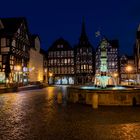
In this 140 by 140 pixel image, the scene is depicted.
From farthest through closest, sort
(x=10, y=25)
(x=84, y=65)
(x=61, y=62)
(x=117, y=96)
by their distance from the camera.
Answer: (x=61, y=62) < (x=84, y=65) < (x=10, y=25) < (x=117, y=96)

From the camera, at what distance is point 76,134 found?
31.6 feet

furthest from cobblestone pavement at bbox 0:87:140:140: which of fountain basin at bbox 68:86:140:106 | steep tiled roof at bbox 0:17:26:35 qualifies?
steep tiled roof at bbox 0:17:26:35

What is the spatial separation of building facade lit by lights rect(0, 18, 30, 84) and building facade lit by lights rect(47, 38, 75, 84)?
27.9 metres

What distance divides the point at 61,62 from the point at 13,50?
124 feet

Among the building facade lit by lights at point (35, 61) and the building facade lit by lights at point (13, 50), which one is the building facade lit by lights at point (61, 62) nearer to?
the building facade lit by lights at point (35, 61)

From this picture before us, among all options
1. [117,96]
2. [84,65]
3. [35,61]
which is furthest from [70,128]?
[84,65]

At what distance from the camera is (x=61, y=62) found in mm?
87125

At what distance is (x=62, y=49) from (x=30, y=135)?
7718 cm

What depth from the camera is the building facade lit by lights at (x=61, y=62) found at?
86250mm

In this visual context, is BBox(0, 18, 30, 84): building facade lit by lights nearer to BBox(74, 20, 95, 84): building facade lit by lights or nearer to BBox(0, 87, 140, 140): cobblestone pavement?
BBox(74, 20, 95, 84): building facade lit by lights

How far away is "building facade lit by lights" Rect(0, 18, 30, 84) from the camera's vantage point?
161 feet

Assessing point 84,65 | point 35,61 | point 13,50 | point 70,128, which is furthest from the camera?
point 84,65

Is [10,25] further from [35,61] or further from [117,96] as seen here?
[117,96]

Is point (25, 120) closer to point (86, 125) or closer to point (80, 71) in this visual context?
point (86, 125)
